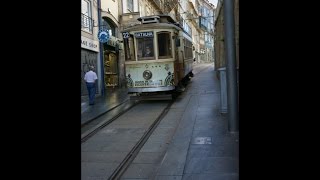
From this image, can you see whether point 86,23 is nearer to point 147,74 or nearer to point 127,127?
point 147,74

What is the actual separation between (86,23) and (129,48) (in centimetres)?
554

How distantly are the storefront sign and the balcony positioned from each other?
535 mm

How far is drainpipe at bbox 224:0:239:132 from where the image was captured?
7.77 meters

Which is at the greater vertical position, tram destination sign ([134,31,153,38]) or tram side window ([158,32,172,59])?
tram destination sign ([134,31,153,38])

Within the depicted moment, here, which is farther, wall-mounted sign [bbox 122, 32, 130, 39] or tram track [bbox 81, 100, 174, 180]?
wall-mounted sign [bbox 122, 32, 130, 39]

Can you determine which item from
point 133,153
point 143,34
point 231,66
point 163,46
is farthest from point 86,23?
point 133,153

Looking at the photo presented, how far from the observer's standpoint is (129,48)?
1448cm

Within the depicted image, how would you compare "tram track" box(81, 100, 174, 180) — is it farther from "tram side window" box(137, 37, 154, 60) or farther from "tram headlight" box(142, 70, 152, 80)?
"tram side window" box(137, 37, 154, 60)

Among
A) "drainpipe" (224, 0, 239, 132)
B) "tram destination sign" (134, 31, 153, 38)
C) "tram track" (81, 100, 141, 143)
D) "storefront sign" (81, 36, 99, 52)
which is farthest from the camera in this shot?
"storefront sign" (81, 36, 99, 52)

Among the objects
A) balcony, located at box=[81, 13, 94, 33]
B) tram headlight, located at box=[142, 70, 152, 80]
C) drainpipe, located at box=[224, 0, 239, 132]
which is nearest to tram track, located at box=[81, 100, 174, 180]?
tram headlight, located at box=[142, 70, 152, 80]
